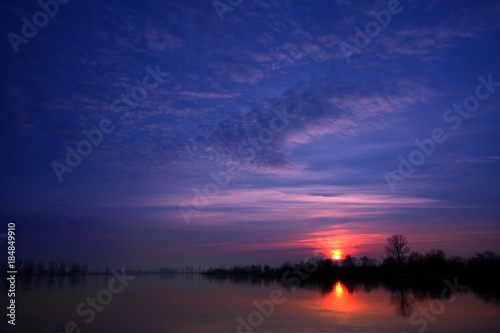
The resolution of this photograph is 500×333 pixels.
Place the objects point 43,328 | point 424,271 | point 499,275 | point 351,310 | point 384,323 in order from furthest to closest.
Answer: point 424,271, point 499,275, point 351,310, point 384,323, point 43,328

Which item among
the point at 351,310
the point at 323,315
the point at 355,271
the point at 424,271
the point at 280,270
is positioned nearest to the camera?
the point at 323,315

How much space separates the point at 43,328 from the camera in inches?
568

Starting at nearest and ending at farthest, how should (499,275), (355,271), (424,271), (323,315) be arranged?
1. (323,315)
2. (499,275)
3. (424,271)
4. (355,271)

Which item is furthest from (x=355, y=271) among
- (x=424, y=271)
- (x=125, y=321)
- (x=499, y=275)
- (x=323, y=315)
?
(x=125, y=321)

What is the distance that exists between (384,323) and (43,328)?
1469 cm

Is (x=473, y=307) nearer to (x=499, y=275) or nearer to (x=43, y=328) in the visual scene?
(x=43, y=328)

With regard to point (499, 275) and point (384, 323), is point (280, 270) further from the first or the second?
point (384, 323)

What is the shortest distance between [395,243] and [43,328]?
2970 inches

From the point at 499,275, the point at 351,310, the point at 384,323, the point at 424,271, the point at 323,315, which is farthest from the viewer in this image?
the point at 424,271

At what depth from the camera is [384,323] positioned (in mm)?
15602

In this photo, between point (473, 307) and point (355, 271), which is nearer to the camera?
point (473, 307)

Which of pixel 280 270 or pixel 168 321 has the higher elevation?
pixel 168 321

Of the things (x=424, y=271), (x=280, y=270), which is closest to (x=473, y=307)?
(x=424, y=271)

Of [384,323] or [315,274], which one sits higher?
[384,323]
